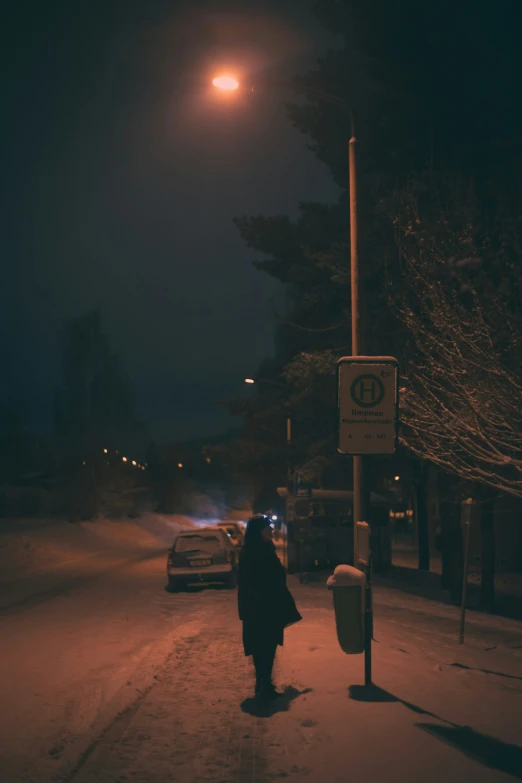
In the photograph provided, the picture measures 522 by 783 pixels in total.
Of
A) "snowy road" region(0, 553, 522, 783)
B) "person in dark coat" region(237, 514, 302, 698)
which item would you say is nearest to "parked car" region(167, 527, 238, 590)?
"snowy road" region(0, 553, 522, 783)

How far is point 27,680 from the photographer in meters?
9.87

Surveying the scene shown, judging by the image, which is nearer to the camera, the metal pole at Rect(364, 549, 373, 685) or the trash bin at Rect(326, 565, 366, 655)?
the metal pole at Rect(364, 549, 373, 685)

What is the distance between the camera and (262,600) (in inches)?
351

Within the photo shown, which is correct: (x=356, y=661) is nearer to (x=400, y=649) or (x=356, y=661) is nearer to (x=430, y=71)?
(x=400, y=649)

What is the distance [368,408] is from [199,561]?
1356 cm

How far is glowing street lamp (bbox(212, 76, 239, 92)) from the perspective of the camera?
1136cm

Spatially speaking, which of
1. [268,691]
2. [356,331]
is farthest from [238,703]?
[356,331]

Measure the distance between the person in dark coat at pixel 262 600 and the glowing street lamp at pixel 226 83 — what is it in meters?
6.08

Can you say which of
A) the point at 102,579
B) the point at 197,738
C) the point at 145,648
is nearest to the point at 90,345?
the point at 102,579

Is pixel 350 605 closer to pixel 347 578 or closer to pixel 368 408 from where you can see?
pixel 347 578

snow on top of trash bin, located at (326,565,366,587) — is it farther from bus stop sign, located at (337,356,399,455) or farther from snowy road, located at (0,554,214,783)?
snowy road, located at (0,554,214,783)

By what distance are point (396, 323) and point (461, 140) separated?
4201mm

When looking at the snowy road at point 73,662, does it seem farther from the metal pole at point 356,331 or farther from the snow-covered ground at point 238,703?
the metal pole at point 356,331

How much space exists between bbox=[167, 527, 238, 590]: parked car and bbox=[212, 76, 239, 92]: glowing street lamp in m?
13.4
